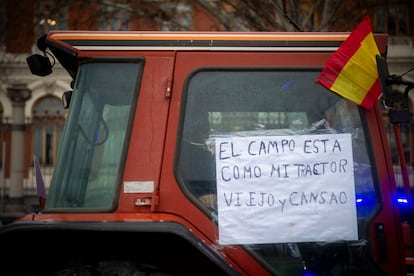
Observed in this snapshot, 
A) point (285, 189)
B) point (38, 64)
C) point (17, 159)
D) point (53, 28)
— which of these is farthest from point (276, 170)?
point (17, 159)

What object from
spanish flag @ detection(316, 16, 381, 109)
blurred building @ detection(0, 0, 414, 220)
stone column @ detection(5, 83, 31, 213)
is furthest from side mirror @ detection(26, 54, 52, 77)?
stone column @ detection(5, 83, 31, 213)

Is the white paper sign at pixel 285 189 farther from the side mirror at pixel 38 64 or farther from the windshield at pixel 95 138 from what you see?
the side mirror at pixel 38 64

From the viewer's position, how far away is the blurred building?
39.3 ft

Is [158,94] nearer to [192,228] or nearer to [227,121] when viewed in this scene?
[227,121]

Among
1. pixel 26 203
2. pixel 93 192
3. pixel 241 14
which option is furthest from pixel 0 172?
pixel 93 192

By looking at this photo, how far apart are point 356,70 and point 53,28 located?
15065 millimetres

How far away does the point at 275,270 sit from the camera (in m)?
2.49

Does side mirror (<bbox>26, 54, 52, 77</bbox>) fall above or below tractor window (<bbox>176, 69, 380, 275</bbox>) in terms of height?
above

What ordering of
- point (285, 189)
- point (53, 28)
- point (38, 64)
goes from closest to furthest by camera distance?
point (285, 189) < point (38, 64) < point (53, 28)

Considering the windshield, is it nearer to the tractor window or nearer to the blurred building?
the tractor window

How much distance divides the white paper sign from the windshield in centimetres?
62

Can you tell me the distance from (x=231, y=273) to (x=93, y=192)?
93 cm

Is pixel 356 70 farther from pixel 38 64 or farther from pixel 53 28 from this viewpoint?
pixel 53 28

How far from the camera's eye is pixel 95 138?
265cm
